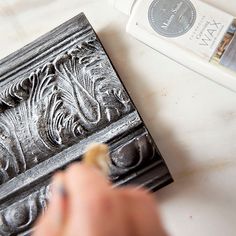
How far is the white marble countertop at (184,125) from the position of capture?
1.41ft

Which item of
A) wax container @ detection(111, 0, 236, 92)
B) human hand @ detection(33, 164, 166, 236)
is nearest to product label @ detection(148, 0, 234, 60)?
wax container @ detection(111, 0, 236, 92)

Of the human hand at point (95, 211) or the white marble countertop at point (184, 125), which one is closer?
the human hand at point (95, 211)

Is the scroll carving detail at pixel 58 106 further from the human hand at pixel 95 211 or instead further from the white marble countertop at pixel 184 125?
the human hand at pixel 95 211

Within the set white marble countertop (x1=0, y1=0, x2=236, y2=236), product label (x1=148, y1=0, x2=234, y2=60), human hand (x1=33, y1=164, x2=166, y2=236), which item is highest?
product label (x1=148, y1=0, x2=234, y2=60)

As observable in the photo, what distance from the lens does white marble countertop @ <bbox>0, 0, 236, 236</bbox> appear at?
0.43m

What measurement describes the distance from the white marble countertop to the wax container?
13 mm

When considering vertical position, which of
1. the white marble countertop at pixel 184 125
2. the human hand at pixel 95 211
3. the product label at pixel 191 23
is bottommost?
the human hand at pixel 95 211

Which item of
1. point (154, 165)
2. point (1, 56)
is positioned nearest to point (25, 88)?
point (1, 56)

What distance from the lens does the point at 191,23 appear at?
465 mm

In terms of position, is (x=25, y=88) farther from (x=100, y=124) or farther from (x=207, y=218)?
(x=207, y=218)

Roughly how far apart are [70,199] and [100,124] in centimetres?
25

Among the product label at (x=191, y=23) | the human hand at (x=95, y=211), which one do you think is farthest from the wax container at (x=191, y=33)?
the human hand at (x=95, y=211)

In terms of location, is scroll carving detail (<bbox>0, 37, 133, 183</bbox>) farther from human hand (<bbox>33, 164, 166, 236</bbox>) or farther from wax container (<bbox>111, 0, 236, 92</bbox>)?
human hand (<bbox>33, 164, 166, 236</bbox>)

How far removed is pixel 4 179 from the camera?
0.48 metres
